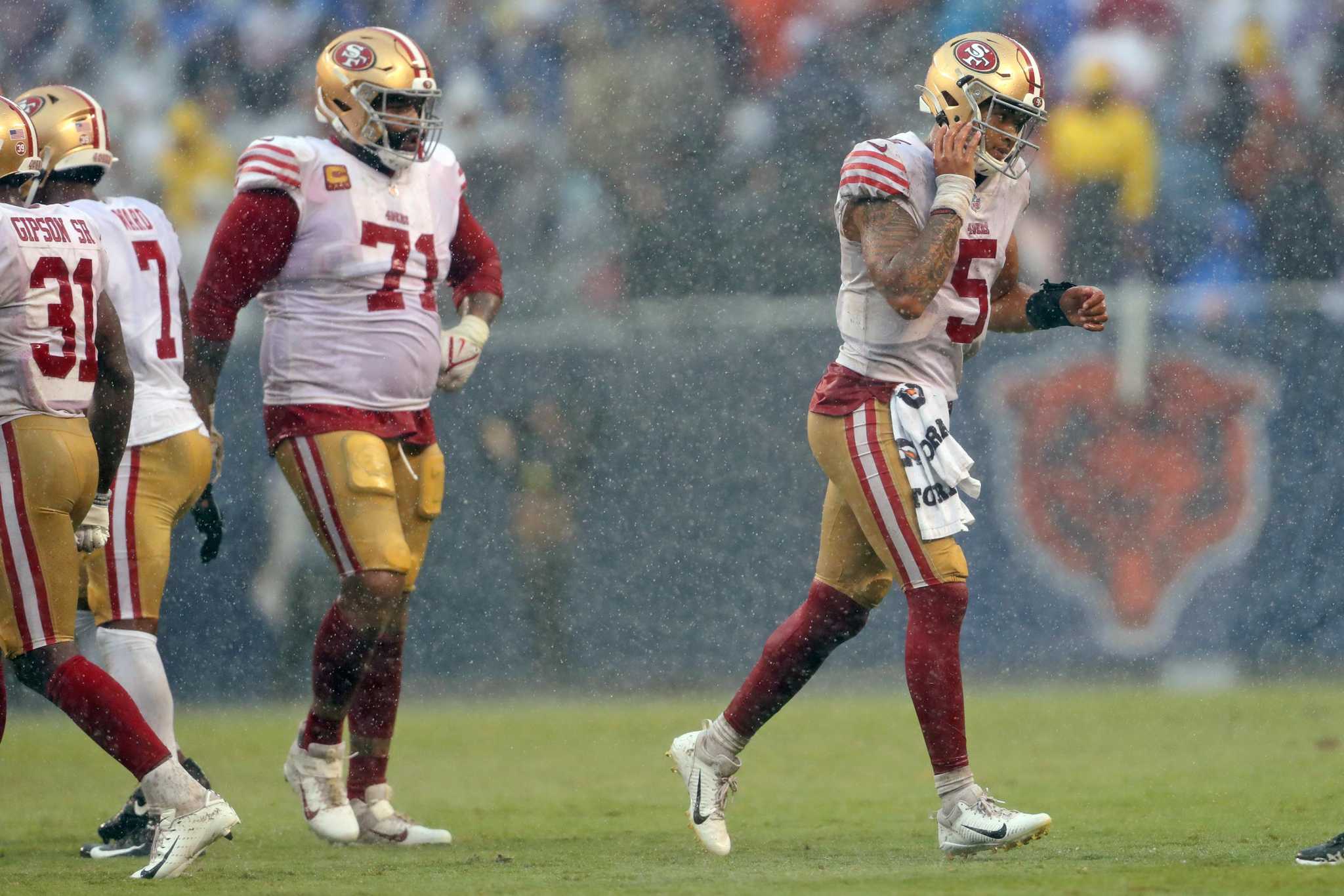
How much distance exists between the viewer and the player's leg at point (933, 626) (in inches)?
167

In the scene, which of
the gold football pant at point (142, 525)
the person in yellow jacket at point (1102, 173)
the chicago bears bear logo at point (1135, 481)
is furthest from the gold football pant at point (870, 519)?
the person in yellow jacket at point (1102, 173)

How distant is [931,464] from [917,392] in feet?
0.61

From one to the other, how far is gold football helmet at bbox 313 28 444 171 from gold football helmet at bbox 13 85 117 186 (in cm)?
60

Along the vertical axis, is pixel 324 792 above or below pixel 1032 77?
below

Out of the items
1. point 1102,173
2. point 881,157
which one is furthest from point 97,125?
point 1102,173

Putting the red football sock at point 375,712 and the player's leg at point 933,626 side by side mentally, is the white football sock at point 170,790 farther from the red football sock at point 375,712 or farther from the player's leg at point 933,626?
the player's leg at point 933,626

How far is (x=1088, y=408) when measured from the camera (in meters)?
8.77

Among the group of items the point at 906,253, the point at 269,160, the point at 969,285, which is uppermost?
the point at 269,160

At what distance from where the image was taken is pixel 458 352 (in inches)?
209

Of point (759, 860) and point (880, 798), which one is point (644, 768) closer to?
point (880, 798)

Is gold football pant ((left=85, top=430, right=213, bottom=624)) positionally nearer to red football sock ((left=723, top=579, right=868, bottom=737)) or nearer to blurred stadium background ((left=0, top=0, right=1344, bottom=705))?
red football sock ((left=723, top=579, right=868, bottom=737))

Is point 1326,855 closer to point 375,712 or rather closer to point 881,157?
point 881,157

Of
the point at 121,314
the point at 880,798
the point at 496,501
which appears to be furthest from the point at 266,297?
the point at 496,501

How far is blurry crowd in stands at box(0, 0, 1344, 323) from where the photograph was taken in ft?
30.0
